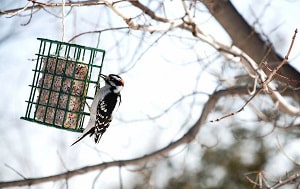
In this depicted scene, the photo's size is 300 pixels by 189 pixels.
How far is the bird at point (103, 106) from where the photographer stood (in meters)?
4.89

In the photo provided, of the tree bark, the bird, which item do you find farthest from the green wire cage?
the tree bark

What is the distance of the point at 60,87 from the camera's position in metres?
4.66

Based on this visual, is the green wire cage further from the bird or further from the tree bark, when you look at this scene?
the tree bark

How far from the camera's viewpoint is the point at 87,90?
4855 mm

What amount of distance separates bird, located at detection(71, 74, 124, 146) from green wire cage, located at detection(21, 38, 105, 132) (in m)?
0.15

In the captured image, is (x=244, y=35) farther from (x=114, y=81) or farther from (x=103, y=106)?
(x=103, y=106)

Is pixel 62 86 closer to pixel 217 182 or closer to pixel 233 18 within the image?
pixel 233 18

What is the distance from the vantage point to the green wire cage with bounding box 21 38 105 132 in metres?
4.64

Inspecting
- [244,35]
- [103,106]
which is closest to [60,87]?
[103,106]

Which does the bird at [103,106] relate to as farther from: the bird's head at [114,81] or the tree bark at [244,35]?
the tree bark at [244,35]

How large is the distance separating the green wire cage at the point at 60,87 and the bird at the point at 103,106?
0.49ft

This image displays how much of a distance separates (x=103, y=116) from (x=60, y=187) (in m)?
3.35

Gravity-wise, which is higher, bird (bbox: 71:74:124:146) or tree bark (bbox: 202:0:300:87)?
tree bark (bbox: 202:0:300:87)

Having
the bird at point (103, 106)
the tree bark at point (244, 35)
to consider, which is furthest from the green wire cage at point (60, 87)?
the tree bark at point (244, 35)
